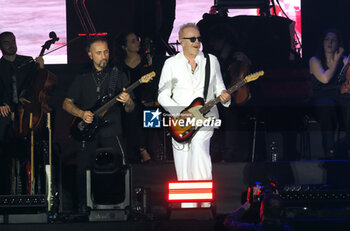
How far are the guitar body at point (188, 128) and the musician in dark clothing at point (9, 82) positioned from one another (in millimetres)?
1879

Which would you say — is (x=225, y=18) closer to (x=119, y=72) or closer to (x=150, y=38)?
(x=150, y=38)

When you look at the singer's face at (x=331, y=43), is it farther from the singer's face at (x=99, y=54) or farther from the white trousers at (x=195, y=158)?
the singer's face at (x=99, y=54)

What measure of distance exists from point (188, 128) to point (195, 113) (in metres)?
0.18

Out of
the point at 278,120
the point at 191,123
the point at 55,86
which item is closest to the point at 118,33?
the point at 55,86

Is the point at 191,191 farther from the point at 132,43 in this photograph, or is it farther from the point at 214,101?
the point at 132,43

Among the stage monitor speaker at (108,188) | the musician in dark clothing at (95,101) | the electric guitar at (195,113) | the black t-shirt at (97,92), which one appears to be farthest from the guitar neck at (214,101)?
the stage monitor speaker at (108,188)

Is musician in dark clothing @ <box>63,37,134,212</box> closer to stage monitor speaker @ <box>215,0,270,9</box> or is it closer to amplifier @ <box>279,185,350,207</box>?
stage monitor speaker @ <box>215,0,270,9</box>

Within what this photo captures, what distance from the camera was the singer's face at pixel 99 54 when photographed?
8828mm

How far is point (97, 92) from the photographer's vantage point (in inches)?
344

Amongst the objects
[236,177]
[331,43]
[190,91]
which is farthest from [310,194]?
[331,43]

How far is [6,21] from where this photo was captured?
374 inches

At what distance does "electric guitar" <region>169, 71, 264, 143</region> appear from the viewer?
335 inches

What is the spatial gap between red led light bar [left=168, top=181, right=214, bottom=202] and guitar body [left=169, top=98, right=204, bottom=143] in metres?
0.57

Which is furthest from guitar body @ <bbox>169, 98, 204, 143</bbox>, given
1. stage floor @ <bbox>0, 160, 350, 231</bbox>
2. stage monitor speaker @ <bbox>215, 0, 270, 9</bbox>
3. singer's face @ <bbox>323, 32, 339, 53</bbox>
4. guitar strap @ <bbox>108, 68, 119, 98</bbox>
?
singer's face @ <bbox>323, 32, 339, 53</bbox>
